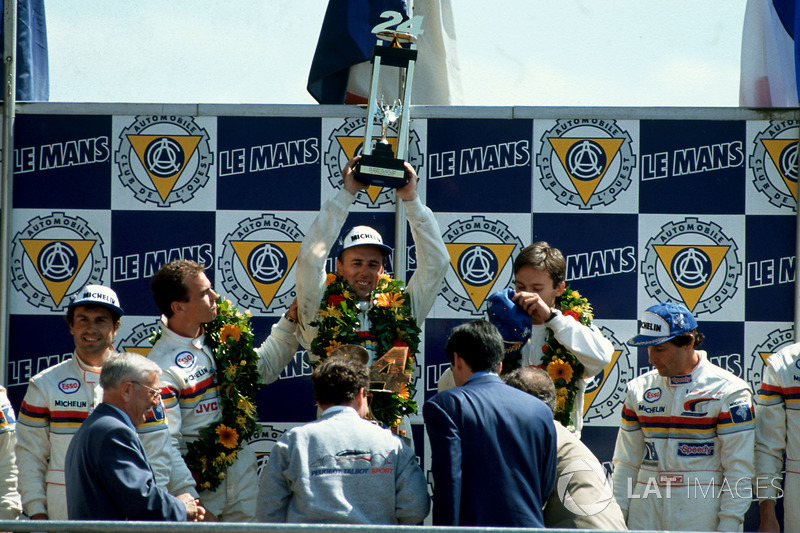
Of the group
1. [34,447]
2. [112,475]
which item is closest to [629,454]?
[112,475]

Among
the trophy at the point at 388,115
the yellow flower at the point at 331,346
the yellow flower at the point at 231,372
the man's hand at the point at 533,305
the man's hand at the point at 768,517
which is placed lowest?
the man's hand at the point at 768,517

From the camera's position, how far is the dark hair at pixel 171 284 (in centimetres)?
394

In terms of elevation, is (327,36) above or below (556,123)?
above

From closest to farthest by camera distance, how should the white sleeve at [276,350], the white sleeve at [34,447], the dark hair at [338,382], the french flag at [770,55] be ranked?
1. the dark hair at [338,382]
2. the white sleeve at [34,447]
3. the white sleeve at [276,350]
4. the french flag at [770,55]

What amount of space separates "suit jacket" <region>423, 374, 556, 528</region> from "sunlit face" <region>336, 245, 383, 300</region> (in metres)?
1.29

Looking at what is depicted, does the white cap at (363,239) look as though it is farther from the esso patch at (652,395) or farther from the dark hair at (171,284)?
the esso patch at (652,395)

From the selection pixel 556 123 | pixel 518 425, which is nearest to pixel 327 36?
pixel 556 123

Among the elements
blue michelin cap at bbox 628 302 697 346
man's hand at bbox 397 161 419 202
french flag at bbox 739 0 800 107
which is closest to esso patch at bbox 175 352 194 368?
man's hand at bbox 397 161 419 202

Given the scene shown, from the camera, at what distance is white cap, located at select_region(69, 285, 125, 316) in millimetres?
3801

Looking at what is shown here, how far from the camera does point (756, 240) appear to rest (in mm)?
4508

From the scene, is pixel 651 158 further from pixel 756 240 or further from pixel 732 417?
pixel 732 417

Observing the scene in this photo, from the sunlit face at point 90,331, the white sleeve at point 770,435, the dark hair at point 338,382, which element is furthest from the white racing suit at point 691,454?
the sunlit face at point 90,331

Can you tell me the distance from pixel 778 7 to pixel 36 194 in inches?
164

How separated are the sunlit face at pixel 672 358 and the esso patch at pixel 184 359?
2028 mm
